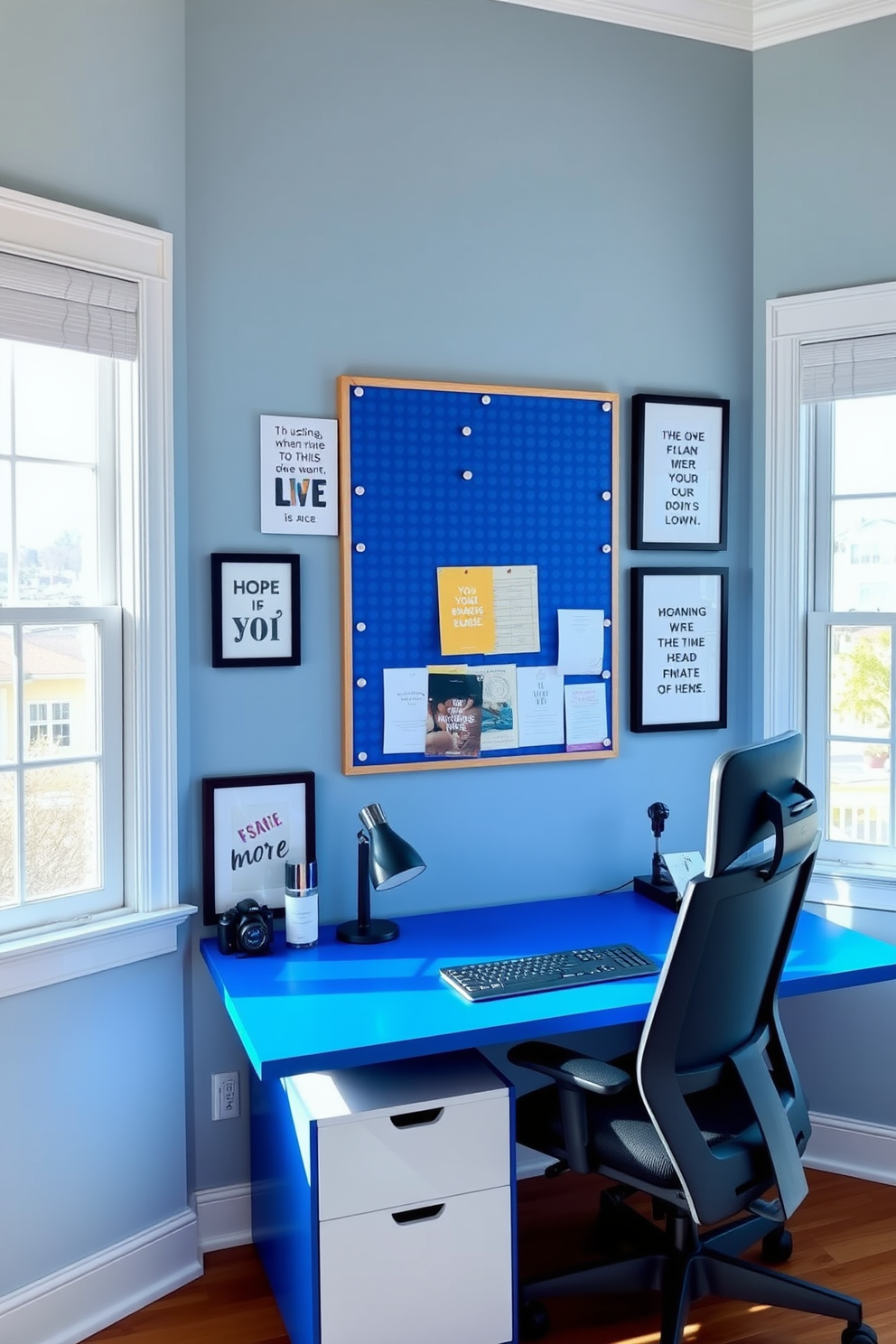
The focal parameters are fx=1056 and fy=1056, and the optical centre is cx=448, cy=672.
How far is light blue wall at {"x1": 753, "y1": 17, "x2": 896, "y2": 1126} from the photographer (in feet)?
8.66

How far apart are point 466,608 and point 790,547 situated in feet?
2.96

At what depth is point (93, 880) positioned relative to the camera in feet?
7.32

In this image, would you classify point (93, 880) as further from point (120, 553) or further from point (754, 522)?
point (754, 522)

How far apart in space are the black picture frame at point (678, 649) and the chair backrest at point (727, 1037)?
2.91 ft

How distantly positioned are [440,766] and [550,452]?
832 mm

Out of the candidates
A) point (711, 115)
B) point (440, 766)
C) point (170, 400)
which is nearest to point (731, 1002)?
point (440, 766)

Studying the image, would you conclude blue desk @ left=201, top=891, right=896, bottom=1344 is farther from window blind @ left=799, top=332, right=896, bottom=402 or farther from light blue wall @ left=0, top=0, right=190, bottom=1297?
window blind @ left=799, top=332, right=896, bottom=402

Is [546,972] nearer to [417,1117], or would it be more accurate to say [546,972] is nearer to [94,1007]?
[417,1117]

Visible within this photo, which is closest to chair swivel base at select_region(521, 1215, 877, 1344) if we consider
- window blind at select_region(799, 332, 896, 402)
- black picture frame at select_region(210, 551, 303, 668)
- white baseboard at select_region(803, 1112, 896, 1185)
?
white baseboard at select_region(803, 1112, 896, 1185)

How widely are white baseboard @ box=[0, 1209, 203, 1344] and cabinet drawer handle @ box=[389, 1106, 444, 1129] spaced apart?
0.74 meters

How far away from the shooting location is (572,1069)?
1870mm

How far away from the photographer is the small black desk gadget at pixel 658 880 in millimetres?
2576

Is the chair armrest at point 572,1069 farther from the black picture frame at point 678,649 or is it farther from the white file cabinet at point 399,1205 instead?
the black picture frame at point 678,649

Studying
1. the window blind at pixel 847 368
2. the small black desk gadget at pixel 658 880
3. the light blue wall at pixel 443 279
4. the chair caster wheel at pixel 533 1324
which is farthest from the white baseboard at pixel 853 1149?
the window blind at pixel 847 368
